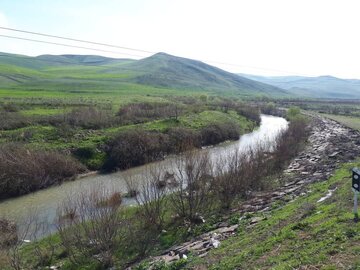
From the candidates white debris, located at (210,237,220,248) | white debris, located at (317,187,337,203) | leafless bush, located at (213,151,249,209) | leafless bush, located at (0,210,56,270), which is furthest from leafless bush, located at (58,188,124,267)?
white debris, located at (317,187,337,203)

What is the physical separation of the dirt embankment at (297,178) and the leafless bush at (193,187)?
2.46 m

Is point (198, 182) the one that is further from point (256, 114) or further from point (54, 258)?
point (256, 114)

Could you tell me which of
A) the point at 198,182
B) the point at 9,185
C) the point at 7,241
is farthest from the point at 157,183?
the point at 9,185

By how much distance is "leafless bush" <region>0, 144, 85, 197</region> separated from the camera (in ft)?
114

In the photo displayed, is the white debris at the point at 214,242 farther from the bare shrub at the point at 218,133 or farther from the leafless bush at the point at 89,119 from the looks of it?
the bare shrub at the point at 218,133

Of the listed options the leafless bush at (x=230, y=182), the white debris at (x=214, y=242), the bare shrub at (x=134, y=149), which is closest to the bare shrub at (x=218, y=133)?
the bare shrub at (x=134, y=149)

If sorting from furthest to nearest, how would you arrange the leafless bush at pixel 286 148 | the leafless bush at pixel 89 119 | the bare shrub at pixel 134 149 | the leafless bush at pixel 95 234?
the leafless bush at pixel 89 119 < the bare shrub at pixel 134 149 < the leafless bush at pixel 286 148 < the leafless bush at pixel 95 234

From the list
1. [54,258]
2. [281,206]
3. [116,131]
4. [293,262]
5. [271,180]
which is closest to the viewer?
[293,262]

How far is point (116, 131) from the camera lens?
5294cm

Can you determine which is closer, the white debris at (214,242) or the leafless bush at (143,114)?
the white debris at (214,242)

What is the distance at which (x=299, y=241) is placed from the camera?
15.0 metres

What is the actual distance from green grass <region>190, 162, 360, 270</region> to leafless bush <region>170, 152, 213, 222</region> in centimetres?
425

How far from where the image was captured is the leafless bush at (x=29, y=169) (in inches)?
1367

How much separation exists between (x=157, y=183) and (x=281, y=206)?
8.42 metres
